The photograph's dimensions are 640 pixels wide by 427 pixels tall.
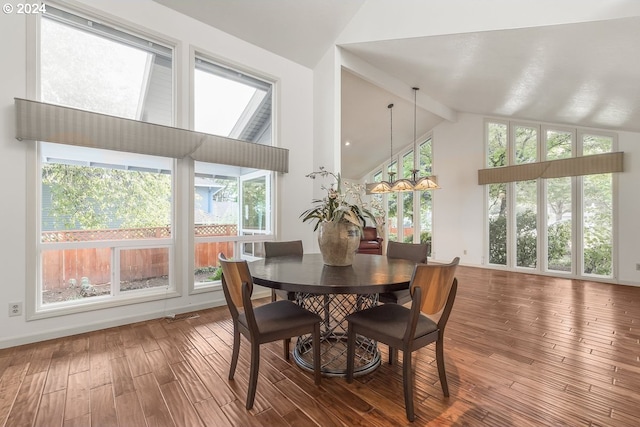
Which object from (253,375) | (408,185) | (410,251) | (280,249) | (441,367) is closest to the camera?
(253,375)

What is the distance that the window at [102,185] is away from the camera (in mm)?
2503

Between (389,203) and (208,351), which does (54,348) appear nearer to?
(208,351)

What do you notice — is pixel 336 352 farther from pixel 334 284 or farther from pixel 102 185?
pixel 102 185

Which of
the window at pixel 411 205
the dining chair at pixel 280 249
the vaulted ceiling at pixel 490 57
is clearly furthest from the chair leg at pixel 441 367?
the window at pixel 411 205

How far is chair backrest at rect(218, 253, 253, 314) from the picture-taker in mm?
1590

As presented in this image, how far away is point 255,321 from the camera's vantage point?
5.15ft

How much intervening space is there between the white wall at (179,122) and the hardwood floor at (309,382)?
0.18 metres

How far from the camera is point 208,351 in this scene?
223 centimetres

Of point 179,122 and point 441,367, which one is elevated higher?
point 179,122

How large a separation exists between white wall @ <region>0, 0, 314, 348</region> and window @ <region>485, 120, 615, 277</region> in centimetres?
446

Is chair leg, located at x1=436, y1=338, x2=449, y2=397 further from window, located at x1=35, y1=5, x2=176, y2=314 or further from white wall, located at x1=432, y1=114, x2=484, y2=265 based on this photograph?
white wall, located at x1=432, y1=114, x2=484, y2=265

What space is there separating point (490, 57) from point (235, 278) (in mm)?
3988

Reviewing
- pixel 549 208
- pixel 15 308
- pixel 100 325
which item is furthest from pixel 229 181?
pixel 549 208

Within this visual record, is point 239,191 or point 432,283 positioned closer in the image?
point 432,283
